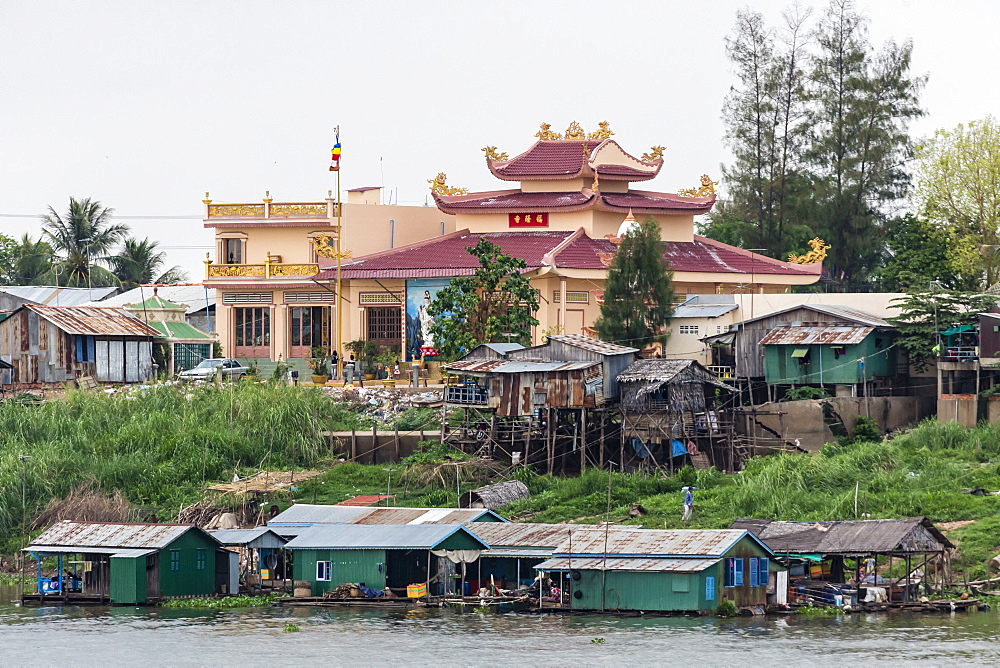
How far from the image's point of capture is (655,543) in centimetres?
3891

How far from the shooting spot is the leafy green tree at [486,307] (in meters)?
54.2

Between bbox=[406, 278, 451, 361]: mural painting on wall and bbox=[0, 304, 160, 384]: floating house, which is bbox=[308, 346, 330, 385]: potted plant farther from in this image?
bbox=[0, 304, 160, 384]: floating house

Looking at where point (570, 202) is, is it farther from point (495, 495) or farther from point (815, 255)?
point (495, 495)

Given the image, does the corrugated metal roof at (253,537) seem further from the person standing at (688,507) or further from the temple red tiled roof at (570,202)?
the temple red tiled roof at (570,202)

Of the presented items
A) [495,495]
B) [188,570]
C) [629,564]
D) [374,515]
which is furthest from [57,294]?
[629,564]

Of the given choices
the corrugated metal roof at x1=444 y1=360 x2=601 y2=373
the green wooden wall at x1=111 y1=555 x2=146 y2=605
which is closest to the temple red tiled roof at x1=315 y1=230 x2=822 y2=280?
the corrugated metal roof at x1=444 y1=360 x2=601 y2=373

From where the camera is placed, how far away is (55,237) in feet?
288

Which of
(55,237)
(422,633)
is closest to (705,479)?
(422,633)

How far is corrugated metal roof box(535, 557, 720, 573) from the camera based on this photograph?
3753 cm

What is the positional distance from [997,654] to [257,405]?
1011 inches

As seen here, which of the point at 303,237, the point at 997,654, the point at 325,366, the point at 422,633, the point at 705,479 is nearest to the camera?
the point at 997,654

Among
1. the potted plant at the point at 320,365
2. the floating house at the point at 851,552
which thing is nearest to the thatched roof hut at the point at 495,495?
the floating house at the point at 851,552

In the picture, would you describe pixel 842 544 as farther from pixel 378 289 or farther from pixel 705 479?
pixel 378 289

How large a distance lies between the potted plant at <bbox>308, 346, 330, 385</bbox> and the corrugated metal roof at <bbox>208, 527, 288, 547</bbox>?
57.2 feet
